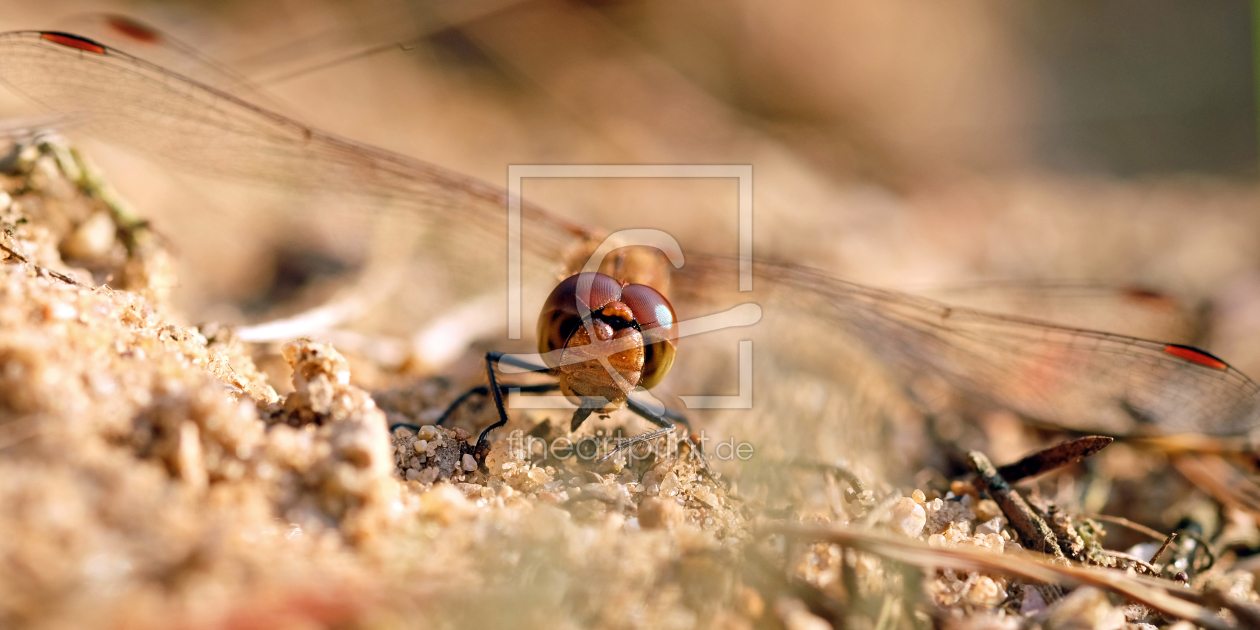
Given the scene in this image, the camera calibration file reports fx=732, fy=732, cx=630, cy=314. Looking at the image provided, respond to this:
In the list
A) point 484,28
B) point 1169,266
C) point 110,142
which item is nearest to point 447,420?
point 110,142

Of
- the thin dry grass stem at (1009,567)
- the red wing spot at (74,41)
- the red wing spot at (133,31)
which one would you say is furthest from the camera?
the red wing spot at (133,31)

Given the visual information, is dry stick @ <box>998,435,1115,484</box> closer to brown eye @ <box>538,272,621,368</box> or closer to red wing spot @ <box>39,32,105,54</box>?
brown eye @ <box>538,272,621,368</box>

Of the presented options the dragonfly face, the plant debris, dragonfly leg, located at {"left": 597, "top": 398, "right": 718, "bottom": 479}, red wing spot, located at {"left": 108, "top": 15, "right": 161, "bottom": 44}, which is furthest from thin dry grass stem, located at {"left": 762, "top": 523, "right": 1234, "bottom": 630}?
red wing spot, located at {"left": 108, "top": 15, "right": 161, "bottom": 44}

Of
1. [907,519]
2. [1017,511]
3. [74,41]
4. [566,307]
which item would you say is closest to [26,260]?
[74,41]

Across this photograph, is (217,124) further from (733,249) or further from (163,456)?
(733,249)

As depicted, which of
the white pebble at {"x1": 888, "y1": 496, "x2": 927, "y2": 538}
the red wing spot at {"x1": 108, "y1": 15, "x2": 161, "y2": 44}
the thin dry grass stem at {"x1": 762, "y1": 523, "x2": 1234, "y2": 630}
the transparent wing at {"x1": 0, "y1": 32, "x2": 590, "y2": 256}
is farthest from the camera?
the red wing spot at {"x1": 108, "y1": 15, "x2": 161, "y2": 44}

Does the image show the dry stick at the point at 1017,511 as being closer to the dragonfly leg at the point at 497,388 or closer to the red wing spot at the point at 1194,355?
the red wing spot at the point at 1194,355

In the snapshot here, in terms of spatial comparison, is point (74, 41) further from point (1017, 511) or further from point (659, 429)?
point (1017, 511)

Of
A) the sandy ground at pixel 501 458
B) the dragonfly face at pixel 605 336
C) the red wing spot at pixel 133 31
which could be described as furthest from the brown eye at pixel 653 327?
the red wing spot at pixel 133 31
